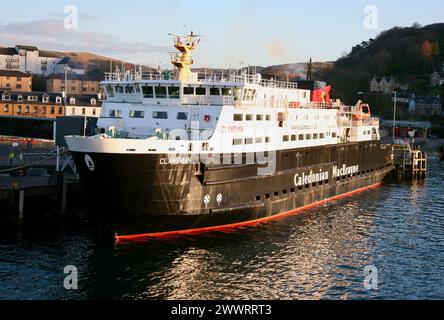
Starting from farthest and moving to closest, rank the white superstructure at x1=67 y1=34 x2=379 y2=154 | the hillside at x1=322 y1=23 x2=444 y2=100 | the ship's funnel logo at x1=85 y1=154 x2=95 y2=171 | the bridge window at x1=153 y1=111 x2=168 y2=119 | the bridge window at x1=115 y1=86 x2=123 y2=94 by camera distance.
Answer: the hillside at x1=322 y1=23 x2=444 y2=100 → the bridge window at x1=115 y1=86 x2=123 y2=94 → the bridge window at x1=153 y1=111 x2=168 y2=119 → the white superstructure at x1=67 y1=34 x2=379 y2=154 → the ship's funnel logo at x1=85 y1=154 x2=95 y2=171

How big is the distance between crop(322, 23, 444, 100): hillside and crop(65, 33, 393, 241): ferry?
108600 millimetres

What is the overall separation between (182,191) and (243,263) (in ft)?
16.3

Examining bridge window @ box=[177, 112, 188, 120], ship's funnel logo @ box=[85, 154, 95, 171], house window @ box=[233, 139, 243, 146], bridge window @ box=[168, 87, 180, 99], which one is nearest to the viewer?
ship's funnel logo @ box=[85, 154, 95, 171]

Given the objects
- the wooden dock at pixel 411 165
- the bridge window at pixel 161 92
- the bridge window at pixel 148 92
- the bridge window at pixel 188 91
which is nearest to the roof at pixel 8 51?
the wooden dock at pixel 411 165

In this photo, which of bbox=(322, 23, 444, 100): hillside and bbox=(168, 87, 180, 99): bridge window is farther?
bbox=(322, 23, 444, 100): hillside

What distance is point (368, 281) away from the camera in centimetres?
2352

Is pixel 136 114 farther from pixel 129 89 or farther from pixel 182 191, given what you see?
pixel 182 191

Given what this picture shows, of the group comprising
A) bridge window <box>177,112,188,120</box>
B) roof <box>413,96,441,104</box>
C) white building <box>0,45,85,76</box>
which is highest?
white building <box>0,45,85,76</box>

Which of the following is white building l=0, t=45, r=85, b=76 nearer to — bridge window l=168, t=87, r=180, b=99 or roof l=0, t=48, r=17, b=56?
roof l=0, t=48, r=17, b=56

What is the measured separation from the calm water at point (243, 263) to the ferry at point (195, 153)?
134 centimetres

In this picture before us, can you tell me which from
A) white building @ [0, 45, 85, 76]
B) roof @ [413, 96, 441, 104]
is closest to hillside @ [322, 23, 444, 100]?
roof @ [413, 96, 441, 104]

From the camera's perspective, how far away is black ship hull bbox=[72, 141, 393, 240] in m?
26.6

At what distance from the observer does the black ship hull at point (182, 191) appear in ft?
87.4

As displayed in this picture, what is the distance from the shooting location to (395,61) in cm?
15888
